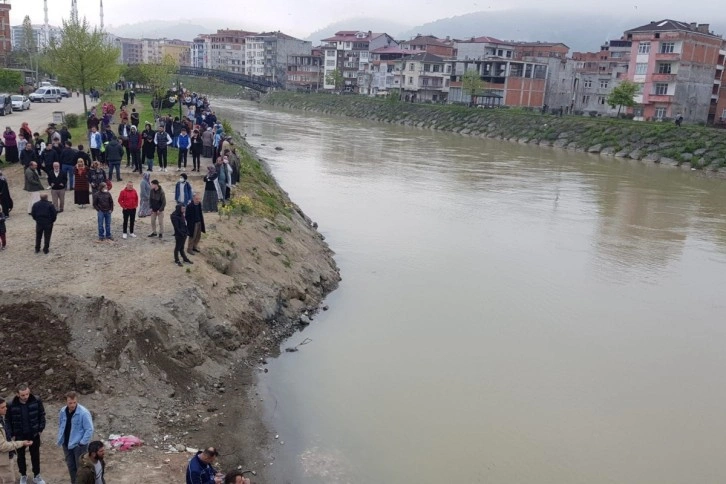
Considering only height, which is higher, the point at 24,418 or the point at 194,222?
the point at 194,222

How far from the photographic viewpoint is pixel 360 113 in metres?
91.8

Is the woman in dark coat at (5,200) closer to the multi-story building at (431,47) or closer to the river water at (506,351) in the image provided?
the river water at (506,351)

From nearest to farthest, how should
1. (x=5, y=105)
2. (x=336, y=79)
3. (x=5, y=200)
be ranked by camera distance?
(x=5, y=200) → (x=5, y=105) → (x=336, y=79)

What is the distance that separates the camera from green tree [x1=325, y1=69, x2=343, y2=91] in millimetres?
117250

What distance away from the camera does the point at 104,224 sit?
14.4 meters

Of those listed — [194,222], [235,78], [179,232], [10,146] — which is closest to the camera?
[179,232]

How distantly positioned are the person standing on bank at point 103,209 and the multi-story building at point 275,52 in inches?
5304

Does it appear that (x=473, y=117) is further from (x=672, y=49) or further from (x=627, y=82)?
(x=672, y=49)

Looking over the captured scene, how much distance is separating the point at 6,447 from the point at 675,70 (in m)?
71.6

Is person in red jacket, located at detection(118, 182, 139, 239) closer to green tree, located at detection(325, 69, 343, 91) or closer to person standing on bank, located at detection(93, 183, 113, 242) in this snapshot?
person standing on bank, located at detection(93, 183, 113, 242)

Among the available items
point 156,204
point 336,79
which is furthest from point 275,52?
point 156,204

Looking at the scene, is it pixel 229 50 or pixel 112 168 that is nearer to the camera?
pixel 112 168

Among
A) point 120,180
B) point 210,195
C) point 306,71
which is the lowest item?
point 120,180

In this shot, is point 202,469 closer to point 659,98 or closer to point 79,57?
point 79,57
